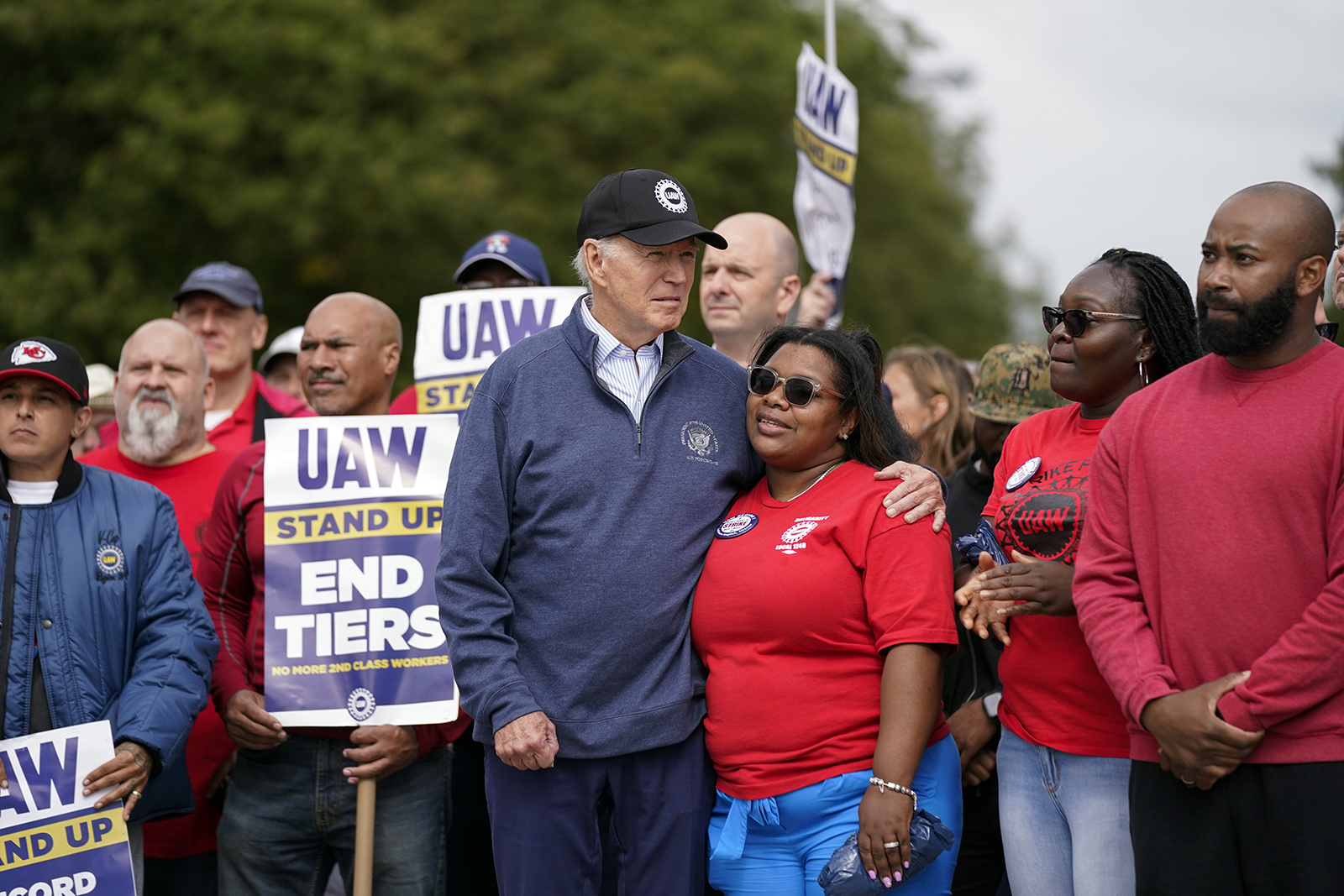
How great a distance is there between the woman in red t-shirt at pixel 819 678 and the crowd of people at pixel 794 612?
0.01 metres

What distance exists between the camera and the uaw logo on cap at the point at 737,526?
3.67 metres

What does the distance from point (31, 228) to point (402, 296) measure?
4.32m

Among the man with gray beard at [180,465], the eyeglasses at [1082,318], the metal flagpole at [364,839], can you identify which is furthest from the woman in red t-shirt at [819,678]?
the man with gray beard at [180,465]

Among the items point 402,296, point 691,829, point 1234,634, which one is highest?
point 402,296

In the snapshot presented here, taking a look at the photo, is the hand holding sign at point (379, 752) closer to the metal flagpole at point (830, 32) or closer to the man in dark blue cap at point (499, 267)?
the man in dark blue cap at point (499, 267)

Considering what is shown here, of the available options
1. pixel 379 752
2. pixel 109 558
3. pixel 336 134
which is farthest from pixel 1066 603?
pixel 336 134

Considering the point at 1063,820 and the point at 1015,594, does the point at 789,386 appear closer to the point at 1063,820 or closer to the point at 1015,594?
the point at 1015,594

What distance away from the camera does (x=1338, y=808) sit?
281 cm

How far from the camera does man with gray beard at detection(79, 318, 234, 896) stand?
4.82m

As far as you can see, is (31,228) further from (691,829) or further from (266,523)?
(691,829)

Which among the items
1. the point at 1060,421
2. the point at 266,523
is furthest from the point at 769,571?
the point at 266,523

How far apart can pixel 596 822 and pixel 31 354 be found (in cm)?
244

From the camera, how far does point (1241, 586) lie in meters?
2.96

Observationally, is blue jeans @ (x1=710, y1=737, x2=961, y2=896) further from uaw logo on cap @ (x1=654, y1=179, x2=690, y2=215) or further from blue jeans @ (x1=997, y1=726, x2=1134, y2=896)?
uaw logo on cap @ (x1=654, y1=179, x2=690, y2=215)
